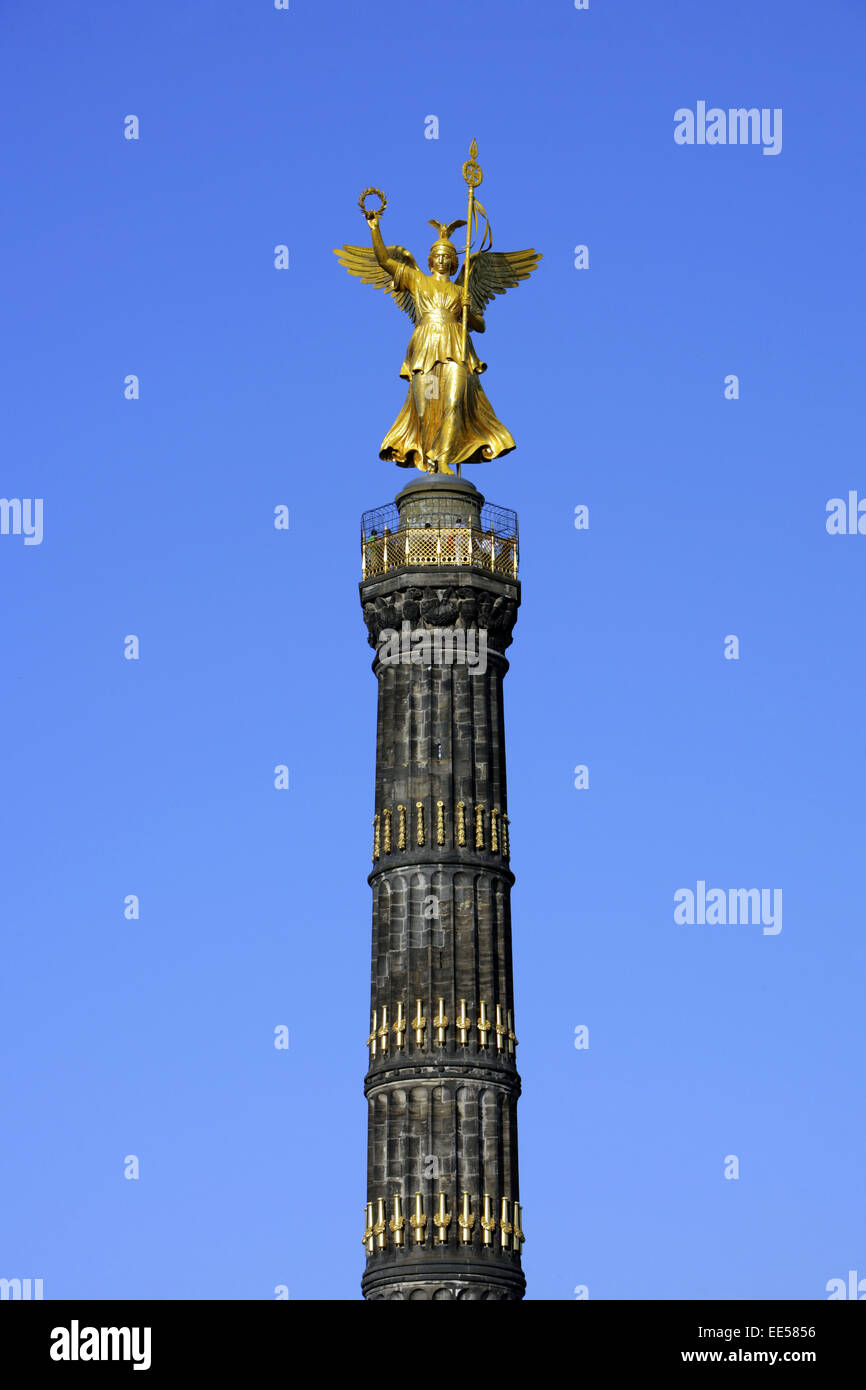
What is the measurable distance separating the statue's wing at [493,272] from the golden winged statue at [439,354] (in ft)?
0.17

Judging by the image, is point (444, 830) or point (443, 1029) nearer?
point (443, 1029)

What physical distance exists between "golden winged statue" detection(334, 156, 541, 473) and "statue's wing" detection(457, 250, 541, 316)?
52mm

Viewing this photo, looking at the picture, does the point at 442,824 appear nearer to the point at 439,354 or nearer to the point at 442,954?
the point at 442,954

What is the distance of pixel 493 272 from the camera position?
351 ft

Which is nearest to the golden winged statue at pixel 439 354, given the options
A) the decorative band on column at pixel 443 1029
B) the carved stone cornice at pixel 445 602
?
the carved stone cornice at pixel 445 602

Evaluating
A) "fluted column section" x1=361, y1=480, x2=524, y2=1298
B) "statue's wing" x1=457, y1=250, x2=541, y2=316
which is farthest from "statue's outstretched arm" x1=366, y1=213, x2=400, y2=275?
"fluted column section" x1=361, y1=480, x2=524, y2=1298

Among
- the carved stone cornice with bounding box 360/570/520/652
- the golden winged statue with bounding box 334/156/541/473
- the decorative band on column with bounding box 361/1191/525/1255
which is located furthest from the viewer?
the golden winged statue with bounding box 334/156/541/473

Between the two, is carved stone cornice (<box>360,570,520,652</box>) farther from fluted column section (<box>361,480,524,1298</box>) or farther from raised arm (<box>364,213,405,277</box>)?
raised arm (<box>364,213,405,277</box>)

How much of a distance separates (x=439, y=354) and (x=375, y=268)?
458 cm

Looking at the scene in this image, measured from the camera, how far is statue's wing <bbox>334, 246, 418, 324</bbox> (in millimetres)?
105938

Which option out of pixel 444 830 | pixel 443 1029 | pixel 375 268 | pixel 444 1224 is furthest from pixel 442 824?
pixel 375 268

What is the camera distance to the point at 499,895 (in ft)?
322
